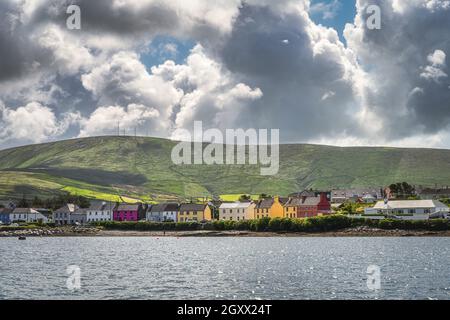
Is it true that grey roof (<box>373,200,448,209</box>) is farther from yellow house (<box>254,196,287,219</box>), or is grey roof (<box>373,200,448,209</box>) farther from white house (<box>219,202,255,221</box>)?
white house (<box>219,202,255,221</box>)

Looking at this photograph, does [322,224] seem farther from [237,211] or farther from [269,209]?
[237,211]

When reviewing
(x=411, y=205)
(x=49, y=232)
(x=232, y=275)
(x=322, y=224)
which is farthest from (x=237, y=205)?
(x=232, y=275)

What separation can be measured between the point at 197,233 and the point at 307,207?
39.4 metres

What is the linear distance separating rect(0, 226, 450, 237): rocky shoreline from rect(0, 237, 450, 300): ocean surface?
44.6 metres

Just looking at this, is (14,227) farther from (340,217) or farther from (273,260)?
(273,260)

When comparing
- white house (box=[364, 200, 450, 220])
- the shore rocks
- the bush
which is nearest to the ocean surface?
the bush

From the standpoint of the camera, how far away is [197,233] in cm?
15938

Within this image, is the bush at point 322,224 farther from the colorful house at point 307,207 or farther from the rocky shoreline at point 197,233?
the colorful house at point 307,207

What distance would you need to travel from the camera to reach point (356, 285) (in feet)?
184

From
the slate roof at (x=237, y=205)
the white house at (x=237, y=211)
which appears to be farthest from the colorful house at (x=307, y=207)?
the slate roof at (x=237, y=205)
